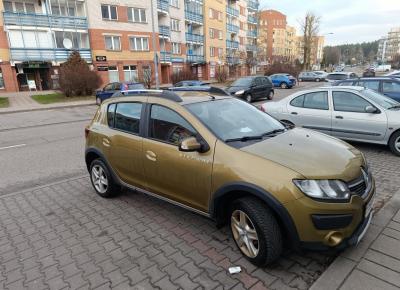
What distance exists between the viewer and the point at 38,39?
92.0ft

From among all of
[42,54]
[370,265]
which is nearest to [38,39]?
[42,54]

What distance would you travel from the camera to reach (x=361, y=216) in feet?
8.48

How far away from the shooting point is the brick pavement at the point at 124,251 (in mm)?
2680

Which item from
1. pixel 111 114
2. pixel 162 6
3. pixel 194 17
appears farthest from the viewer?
pixel 194 17

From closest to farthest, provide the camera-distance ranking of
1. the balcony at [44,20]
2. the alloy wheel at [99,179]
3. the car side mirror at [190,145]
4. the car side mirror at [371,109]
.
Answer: the car side mirror at [190,145] < the alloy wheel at [99,179] < the car side mirror at [371,109] < the balcony at [44,20]

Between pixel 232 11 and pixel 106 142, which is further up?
pixel 232 11

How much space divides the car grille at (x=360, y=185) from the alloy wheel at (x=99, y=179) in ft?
10.8

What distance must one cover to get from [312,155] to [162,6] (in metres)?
39.2

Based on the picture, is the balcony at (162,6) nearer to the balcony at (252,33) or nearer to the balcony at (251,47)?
the balcony at (251,47)

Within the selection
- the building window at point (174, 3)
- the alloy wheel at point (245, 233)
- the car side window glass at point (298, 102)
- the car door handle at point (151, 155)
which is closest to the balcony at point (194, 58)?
the building window at point (174, 3)

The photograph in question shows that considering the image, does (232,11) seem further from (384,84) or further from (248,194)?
(248,194)

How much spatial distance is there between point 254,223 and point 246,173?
0.45 meters

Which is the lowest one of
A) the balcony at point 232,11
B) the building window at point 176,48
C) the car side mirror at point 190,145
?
the car side mirror at point 190,145

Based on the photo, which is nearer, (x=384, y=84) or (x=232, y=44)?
(x=384, y=84)
